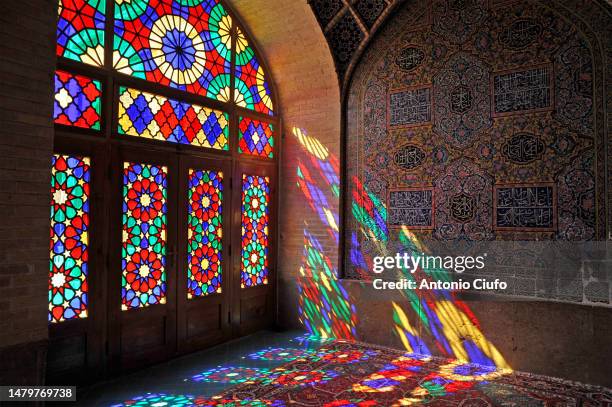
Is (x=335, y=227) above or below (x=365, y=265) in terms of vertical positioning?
above

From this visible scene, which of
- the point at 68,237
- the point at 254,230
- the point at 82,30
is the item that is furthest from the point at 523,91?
the point at 68,237

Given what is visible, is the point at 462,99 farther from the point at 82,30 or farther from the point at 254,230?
the point at 82,30

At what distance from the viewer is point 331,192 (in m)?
5.90

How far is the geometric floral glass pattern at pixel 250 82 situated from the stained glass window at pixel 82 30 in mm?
1803

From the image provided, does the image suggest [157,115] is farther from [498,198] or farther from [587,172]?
[587,172]

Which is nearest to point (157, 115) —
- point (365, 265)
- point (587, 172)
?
point (365, 265)

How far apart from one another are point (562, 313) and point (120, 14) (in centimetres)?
499

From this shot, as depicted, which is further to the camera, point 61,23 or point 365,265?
point 365,265

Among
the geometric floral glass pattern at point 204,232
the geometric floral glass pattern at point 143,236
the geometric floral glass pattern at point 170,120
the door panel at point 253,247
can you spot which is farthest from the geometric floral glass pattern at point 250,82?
the geometric floral glass pattern at point 143,236

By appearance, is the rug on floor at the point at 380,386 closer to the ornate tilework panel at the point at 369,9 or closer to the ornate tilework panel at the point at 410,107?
the ornate tilework panel at the point at 410,107

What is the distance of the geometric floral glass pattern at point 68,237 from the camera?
379 centimetres

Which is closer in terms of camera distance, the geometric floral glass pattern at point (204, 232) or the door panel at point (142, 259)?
the door panel at point (142, 259)

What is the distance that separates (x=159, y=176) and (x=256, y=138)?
1.62 m

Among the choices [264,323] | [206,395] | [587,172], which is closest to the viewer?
[206,395]
